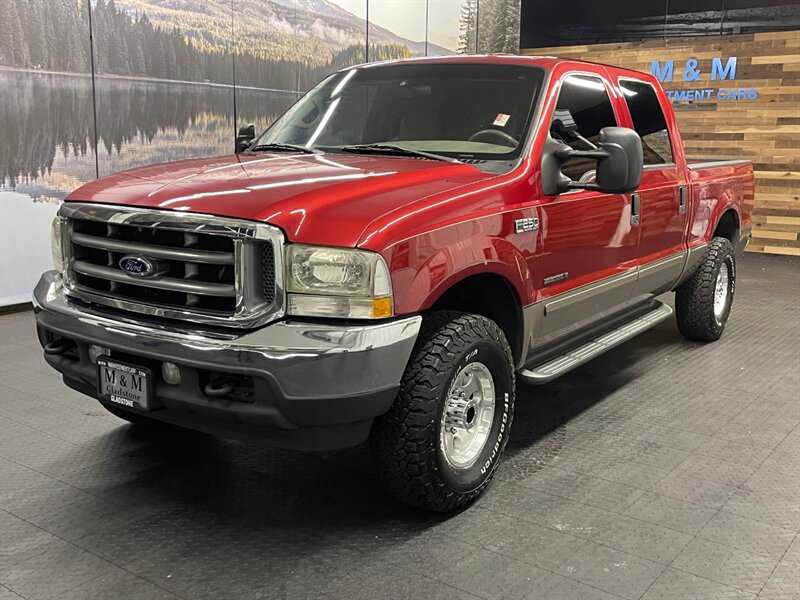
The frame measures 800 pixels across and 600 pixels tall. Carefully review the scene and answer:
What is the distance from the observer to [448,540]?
8.98 feet

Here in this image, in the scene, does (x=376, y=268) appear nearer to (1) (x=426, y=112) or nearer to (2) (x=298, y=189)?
(2) (x=298, y=189)

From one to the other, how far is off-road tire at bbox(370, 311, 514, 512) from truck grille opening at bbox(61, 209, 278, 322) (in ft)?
1.90

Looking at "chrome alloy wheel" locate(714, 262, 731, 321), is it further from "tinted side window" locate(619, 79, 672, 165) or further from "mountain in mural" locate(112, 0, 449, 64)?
"mountain in mural" locate(112, 0, 449, 64)

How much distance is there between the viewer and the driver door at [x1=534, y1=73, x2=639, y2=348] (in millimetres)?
3381

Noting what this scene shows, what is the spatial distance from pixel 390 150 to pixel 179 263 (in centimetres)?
119

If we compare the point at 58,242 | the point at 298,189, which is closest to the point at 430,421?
the point at 298,189

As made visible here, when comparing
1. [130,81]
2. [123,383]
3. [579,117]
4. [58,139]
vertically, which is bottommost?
[123,383]

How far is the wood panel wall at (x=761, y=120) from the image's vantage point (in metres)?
10.1

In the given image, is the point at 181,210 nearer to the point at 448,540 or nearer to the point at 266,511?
the point at 266,511

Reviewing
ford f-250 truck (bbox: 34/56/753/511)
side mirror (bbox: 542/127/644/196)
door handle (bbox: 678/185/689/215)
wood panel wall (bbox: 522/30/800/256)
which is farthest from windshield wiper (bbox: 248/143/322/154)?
wood panel wall (bbox: 522/30/800/256)

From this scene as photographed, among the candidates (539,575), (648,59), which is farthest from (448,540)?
(648,59)

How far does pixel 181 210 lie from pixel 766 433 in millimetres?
2954

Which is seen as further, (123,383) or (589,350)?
(589,350)

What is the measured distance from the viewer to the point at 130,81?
277 inches
